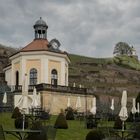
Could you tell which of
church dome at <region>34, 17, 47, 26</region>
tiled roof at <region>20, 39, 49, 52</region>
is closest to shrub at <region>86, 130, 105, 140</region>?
tiled roof at <region>20, 39, 49, 52</region>

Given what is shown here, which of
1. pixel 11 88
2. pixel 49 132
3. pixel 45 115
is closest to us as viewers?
pixel 49 132

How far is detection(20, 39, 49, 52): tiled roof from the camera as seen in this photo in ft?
171

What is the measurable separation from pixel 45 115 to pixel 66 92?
16.3m

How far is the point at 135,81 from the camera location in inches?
3716

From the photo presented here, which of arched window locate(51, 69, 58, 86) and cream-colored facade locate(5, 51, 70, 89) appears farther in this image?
arched window locate(51, 69, 58, 86)

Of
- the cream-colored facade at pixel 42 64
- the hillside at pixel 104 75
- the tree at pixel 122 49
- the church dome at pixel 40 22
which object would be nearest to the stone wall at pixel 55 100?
the cream-colored facade at pixel 42 64

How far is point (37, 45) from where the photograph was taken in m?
53.7

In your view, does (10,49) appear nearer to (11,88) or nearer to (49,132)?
(11,88)

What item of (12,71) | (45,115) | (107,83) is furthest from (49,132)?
(107,83)

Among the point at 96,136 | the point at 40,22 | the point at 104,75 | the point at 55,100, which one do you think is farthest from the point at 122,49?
the point at 96,136

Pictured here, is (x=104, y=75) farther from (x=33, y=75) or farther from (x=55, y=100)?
(x=55, y=100)

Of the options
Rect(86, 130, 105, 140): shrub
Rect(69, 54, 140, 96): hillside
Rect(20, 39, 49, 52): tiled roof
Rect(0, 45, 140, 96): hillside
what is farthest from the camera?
Rect(69, 54, 140, 96): hillside

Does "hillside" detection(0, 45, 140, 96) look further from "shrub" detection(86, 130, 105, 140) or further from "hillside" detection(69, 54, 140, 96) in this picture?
"shrub" detection(86, 130, 105, 140)

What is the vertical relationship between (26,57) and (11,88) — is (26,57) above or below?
above
